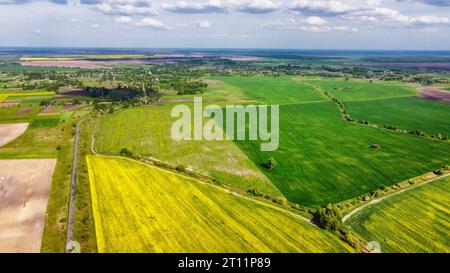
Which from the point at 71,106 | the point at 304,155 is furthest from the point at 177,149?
the point at 71,106

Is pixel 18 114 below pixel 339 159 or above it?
above

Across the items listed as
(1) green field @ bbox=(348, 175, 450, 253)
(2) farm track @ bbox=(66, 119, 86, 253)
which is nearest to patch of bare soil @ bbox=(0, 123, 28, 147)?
(2) farm track @ bbox=(66, 119, 86, 253)

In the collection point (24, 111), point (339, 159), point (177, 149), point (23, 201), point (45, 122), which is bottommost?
point (23, 201)

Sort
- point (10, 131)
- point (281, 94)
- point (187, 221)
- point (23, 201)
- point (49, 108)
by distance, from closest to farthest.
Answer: point (187, 221)
point (23, 201)
point (10, 131)
point (49, 108)
point (281, 94)

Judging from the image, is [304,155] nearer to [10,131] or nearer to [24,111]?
[10,131]

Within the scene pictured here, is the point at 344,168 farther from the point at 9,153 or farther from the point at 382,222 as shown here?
the point at 9,153

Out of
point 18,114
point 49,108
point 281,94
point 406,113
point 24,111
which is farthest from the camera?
point 281,94

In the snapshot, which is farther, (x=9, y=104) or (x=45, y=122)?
(x=9, y=104)
